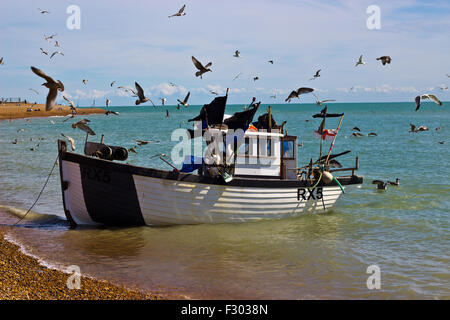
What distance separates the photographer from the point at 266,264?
11055 mm

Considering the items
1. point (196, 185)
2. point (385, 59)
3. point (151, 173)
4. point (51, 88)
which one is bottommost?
point (196, 185)

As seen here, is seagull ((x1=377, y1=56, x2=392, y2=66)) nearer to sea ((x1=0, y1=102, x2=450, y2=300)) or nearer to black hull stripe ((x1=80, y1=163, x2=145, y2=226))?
sea ((x1=0, y1=102, x2=450, y2=300))

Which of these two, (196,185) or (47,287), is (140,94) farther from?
(47,287)

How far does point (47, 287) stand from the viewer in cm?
849

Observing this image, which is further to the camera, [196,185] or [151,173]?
[196,185]

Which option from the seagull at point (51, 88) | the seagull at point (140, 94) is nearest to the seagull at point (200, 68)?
the seagull at point (140, 94)

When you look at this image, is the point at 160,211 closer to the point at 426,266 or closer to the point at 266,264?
the point at 266,264

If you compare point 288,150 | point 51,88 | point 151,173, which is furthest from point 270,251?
point 51,88

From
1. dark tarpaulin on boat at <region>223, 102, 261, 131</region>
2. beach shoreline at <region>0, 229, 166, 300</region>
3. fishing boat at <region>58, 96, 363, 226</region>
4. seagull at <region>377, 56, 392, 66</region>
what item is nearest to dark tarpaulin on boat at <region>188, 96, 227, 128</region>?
fishing boat at <region>58, 96, 363, 226</region>

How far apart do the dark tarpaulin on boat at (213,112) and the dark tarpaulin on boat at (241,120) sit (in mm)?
403

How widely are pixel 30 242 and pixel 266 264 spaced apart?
6.03m

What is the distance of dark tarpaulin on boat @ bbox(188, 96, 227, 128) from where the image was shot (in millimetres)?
13672

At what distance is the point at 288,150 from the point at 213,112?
315cm

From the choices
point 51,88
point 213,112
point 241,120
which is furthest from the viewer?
point 241,120
